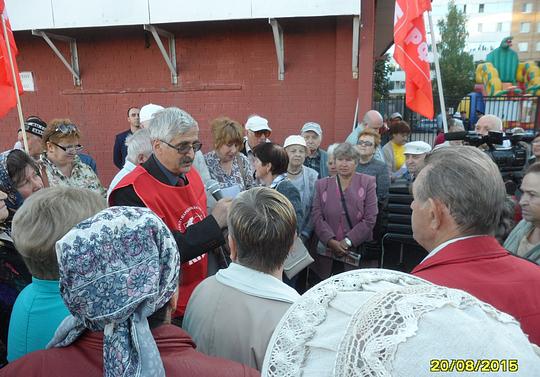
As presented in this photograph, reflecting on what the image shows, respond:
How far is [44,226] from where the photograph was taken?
4.68 feet

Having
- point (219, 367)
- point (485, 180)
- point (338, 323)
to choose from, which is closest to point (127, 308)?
point (219, 367)

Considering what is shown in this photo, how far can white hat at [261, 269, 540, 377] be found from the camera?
51 centimetres

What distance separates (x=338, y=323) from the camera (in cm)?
61

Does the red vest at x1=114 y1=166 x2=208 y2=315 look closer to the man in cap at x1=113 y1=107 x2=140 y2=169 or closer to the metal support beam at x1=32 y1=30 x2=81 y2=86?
the man in cap at x1=113 y1=107 x2=140 y2=169

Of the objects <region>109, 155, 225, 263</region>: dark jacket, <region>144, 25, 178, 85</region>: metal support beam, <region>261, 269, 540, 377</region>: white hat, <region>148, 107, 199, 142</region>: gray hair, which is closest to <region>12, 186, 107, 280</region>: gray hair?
<region>109, 155, 225, 263</region>: dark jacket

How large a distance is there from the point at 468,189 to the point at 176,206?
1.49 m

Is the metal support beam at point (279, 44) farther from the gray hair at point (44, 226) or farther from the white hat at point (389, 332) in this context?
the white hat at point (389, 332)

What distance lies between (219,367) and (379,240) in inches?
123

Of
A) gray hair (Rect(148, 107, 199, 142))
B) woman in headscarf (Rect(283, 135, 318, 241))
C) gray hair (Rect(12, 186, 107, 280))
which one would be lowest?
woman in headscarf (Rect(283, 135, 318, 241))

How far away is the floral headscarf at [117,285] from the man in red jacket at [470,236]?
3.01 feet

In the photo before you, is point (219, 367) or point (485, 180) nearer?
point (219, 367)

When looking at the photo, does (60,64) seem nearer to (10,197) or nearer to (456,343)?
(10,197)

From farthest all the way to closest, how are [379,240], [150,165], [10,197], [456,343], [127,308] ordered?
[379,240], [10,197], [150,165], [127,308], [456,343]

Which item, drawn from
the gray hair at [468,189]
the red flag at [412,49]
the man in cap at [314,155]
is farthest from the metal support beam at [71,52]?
the gray hair at [468,189]
